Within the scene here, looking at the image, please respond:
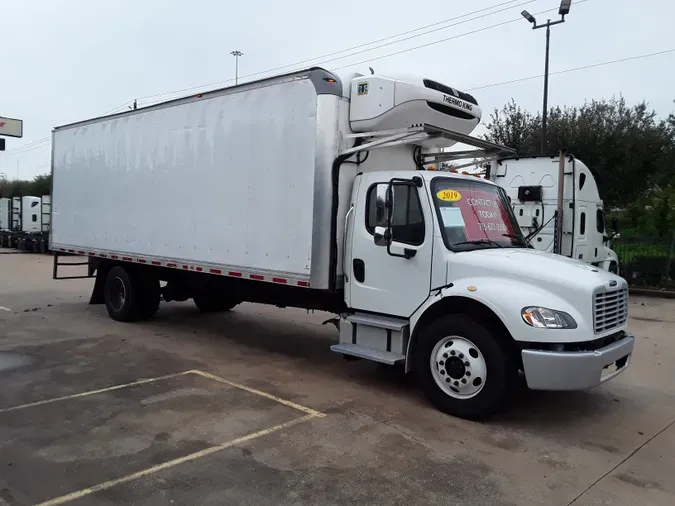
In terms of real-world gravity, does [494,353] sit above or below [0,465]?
above

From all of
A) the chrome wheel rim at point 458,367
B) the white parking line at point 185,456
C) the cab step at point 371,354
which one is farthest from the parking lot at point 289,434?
the cab step at point 371,354

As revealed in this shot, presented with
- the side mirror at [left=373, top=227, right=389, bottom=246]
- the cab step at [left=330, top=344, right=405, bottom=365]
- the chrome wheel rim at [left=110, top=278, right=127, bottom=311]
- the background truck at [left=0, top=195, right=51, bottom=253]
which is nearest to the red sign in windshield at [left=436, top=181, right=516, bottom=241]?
the side mirror at [left=373, top=227, right=389, bottom=246]

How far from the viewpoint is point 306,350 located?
859cm

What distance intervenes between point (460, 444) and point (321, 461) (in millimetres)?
1282

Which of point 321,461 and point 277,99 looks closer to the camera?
point 321,461

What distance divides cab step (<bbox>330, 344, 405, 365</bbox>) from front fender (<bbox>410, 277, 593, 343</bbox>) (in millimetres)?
1031

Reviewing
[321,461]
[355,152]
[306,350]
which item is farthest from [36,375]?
[355,152]

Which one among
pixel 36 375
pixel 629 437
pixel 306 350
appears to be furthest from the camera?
pixel 306 350

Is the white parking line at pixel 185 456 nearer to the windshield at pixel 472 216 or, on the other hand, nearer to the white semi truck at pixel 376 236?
the white semi truck at pixel 376 236

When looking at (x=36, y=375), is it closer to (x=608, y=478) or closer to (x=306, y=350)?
(x=306, y=350)

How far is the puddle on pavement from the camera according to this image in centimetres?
719

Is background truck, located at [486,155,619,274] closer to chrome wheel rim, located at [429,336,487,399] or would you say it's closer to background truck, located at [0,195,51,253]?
chrome wheel rim, located at [429,336,487,399]

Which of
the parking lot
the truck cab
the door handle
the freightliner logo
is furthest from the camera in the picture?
the freightliner logo

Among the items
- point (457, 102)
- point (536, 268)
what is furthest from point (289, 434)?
point (457, 102)
